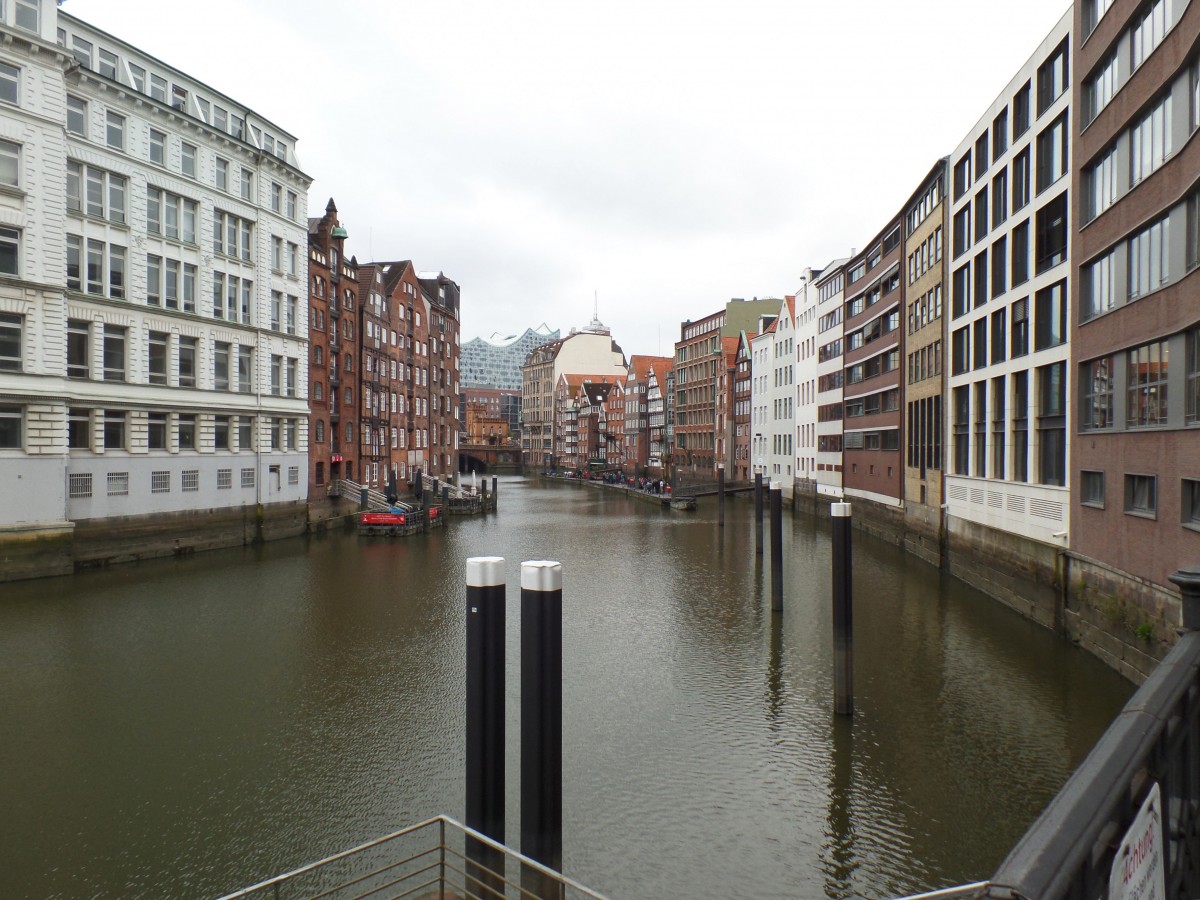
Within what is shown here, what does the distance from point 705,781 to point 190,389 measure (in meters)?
34.3

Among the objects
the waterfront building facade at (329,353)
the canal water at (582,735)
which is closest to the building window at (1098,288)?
the canal water at (582,735)

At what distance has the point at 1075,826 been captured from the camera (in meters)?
2.12

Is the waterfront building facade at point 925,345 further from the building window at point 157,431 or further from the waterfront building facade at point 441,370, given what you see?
the waterfront building facade at point 441,370

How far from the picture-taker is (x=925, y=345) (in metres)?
41.3

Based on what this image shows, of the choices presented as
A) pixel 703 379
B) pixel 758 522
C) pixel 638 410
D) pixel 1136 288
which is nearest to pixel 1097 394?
pixel 1136 288

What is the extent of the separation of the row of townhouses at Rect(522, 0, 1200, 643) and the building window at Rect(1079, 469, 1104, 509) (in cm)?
8

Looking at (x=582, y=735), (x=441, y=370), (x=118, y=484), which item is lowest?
(x=582, y=735)

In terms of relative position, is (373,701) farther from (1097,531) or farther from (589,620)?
(1097,531)

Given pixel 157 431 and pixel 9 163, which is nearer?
pixel 9 163

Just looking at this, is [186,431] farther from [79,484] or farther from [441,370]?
→ [441,370]

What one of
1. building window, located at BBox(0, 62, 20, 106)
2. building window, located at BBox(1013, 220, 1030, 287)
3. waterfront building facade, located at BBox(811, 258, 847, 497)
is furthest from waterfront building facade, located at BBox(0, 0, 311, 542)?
waterfront building facade, located at BBox(811, 258, 847, 497)

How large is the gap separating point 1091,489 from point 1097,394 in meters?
2.57

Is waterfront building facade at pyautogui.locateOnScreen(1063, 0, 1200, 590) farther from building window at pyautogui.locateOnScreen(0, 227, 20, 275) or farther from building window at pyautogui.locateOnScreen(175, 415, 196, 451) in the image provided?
building window at pyautogui.locateOnScreen(175, 415, 196, 451)

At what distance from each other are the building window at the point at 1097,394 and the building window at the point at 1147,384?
1.12 metres
